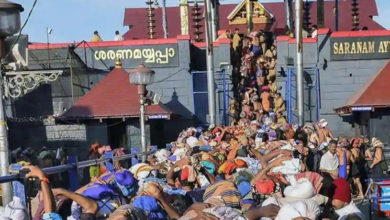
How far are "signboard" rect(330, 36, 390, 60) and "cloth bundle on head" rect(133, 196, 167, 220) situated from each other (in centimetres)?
1991

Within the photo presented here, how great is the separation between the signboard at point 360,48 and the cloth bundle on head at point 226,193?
62.1 ft

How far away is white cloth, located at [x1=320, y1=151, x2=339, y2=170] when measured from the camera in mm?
12791

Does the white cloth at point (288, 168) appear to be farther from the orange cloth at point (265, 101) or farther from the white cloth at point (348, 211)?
the orange cloth at point (265, 101)

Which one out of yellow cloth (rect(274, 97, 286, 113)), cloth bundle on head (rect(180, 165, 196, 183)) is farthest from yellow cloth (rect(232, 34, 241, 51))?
cloth bundle on head (rect(180, 165, 196, 183))

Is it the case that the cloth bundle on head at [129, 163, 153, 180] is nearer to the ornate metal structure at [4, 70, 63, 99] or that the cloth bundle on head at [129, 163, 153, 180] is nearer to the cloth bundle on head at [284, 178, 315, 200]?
the cloth bundle on head at [284, 178, 315, 200]

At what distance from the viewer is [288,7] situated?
3044cm

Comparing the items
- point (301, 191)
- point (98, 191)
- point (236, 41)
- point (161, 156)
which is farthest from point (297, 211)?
point (236, 41)

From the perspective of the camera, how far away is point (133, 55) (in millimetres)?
25375

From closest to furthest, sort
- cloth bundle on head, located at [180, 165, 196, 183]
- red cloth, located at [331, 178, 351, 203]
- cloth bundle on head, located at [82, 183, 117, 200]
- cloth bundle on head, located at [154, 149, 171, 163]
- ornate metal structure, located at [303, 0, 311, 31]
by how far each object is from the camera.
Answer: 1. cloth bundle on head, located at [82, 183, 117, 200]
2. red cloth, located at [331, 178, 351, 203]
3. cloth bundle on head, located at [180, 165, 196, 183]
4. cloth bundle on head, located at [154, 149, 171, 163]
5. ornate metal structure, located at [303, 0, 311, 31]

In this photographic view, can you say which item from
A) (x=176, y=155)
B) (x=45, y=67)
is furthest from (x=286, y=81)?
(x=176, y=155)

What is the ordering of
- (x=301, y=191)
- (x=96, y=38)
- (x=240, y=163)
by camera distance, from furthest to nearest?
(x=96, y=38) < (x=240, y=163) < (x=301, y=191)

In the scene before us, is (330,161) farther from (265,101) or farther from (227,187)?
(265,101)

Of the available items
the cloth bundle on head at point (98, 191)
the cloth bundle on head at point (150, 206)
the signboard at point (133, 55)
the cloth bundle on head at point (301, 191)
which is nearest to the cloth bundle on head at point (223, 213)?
the cloth bundle on head at point (150, 206)

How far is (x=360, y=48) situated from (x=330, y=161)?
42.3 ft
